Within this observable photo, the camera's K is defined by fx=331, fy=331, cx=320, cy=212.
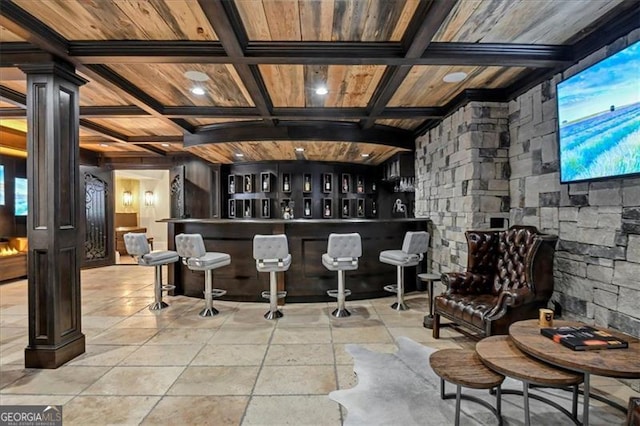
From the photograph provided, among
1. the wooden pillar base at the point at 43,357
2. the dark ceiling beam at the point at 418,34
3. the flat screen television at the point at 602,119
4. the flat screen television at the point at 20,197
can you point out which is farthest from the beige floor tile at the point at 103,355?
the flat screen television at the point at 20,197

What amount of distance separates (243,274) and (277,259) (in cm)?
108

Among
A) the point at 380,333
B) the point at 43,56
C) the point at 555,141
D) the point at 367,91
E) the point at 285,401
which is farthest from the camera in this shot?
the point at 367,91

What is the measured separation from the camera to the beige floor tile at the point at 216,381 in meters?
2.42

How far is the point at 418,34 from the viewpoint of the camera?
247 centimetres

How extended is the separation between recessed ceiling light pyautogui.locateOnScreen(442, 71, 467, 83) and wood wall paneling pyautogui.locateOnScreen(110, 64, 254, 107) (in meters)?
2.19

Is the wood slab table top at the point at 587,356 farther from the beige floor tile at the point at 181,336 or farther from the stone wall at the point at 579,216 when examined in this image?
the beige floor tile at the point at 181,336

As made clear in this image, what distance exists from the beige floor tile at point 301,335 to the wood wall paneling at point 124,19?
2873mm

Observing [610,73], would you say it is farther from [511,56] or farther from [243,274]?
[243,274]

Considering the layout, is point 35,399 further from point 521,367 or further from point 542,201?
point 542,201

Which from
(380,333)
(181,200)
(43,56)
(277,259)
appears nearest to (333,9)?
(43,56)

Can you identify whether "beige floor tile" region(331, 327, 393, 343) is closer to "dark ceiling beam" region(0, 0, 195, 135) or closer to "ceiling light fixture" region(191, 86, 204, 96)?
"ceiling light fixture" region(191, 86, 204, 96)

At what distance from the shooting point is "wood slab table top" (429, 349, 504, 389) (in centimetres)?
182

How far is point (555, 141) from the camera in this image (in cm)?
315

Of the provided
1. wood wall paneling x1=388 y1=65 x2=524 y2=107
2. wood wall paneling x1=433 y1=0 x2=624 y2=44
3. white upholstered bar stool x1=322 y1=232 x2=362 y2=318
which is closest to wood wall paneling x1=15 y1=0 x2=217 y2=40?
wood wall paneling x1=433 y1=0 x2=624 y2=44
